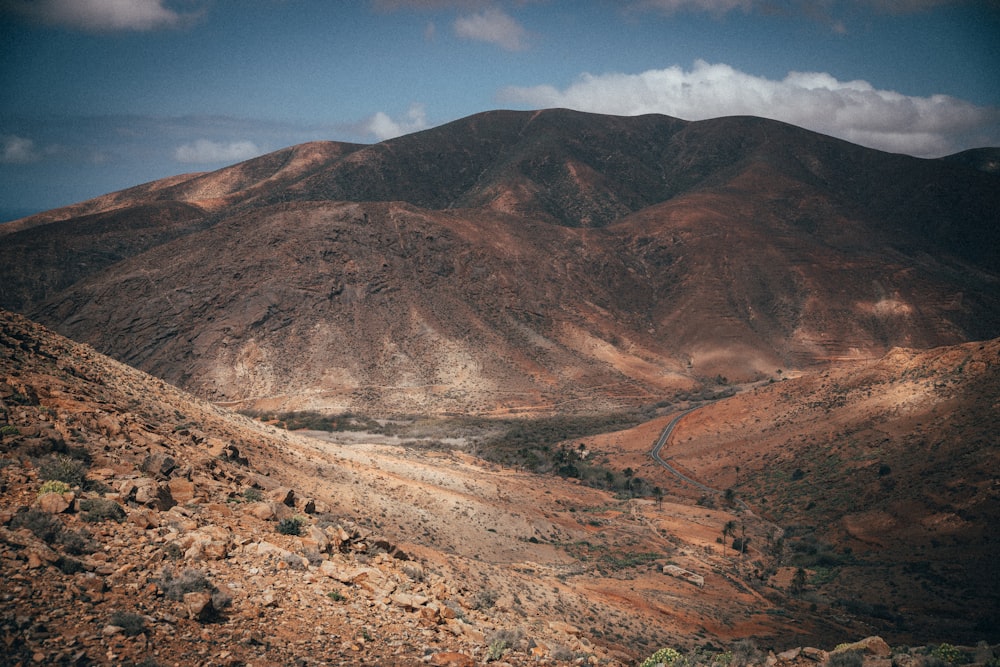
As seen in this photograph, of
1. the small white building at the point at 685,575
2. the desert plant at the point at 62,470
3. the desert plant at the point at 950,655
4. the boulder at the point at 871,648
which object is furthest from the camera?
the small white building at the point at 685,575

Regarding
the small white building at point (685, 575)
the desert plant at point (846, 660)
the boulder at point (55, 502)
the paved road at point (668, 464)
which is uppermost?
the boulder at point (55, 502)

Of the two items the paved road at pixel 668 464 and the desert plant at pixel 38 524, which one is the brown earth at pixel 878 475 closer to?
the paved road at pixel 668 464

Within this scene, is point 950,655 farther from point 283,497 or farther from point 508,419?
Result: point 508,419

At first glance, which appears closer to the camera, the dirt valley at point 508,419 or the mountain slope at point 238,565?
the mountain slope at point 238,565

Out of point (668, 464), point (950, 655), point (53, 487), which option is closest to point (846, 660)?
point (950, 655)

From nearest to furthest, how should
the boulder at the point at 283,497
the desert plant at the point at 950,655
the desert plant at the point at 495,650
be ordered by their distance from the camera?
the desert plant at the point at 495,650, the desert plant at the point at 950,655, the boulder at the point at 283,497

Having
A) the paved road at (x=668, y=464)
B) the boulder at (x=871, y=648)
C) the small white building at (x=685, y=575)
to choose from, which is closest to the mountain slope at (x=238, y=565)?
the small white building at (x=685, y=575)

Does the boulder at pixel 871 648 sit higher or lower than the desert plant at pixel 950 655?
lower

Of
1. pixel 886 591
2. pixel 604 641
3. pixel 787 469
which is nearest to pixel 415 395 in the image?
pixel 787 469
